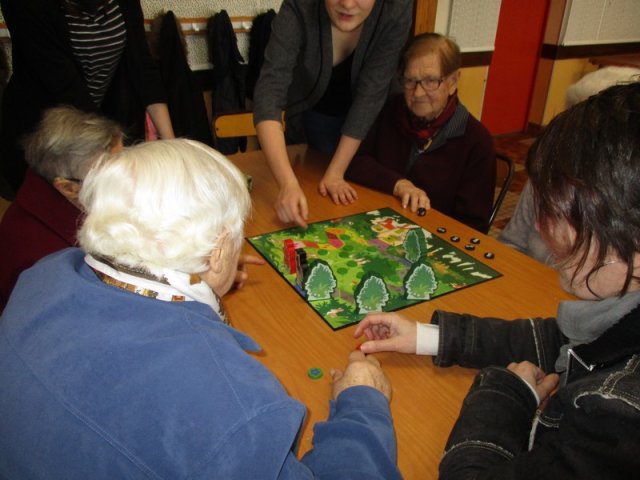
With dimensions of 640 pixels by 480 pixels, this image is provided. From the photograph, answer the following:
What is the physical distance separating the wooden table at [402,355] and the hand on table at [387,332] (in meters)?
0.03

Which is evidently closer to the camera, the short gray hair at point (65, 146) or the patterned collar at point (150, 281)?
the patterned collar at point (150, 281)

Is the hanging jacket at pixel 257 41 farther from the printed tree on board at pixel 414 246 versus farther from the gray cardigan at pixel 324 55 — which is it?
the printed tree on board at pixel 414 246

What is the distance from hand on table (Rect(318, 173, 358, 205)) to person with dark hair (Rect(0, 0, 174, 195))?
760 millimetres

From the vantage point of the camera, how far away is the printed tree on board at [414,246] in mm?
1452

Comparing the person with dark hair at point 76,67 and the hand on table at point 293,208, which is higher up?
the person with dark hair at point 76,67

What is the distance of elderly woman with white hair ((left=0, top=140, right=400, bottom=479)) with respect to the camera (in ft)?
2.00

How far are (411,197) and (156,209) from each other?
122cm

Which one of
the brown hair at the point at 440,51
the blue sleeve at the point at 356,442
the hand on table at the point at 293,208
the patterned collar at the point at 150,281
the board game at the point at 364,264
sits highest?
the brown hair at the point at 440,51

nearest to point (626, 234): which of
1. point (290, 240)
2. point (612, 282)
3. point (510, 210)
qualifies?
point (612, 282)

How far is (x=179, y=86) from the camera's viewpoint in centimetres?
341

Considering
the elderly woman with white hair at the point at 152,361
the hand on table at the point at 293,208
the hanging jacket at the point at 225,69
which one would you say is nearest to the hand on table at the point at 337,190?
the hand on table at the point at 293,208

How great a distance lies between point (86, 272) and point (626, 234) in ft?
2.67

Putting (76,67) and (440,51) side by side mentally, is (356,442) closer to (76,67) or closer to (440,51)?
(440,51)

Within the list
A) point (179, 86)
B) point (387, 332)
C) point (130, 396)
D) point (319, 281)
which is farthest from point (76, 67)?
point (130, 396)
